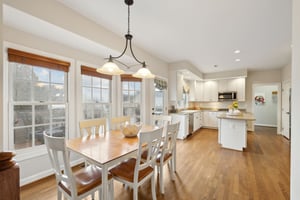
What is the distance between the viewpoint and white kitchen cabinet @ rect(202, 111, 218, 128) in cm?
609

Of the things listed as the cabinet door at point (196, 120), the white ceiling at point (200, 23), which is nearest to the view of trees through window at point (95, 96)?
the white ceiling at point (200, 23)

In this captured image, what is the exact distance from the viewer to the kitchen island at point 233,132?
3512 millimetres

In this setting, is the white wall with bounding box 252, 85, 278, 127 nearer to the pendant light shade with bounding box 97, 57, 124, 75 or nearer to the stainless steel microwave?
the stainless steel microwave

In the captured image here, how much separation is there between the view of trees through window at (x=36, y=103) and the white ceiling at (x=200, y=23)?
0.74 meters

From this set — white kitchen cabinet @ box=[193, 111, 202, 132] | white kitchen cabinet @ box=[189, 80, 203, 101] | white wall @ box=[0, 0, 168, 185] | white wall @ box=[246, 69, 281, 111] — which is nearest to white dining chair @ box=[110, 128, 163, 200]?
white wall @ box=[0, 0, 168, 185]

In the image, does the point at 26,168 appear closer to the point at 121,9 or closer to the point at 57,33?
the point at 57,33

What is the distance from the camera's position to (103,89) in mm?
3238

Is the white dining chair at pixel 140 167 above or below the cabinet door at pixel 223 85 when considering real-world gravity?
below

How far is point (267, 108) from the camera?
6.96m

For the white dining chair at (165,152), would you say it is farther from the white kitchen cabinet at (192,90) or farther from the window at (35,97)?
the white kitchen cabinet at (192,90)

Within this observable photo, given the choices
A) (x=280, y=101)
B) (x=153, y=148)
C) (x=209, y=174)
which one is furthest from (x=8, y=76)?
(x=280, y=101)

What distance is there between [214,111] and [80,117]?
5485 mm

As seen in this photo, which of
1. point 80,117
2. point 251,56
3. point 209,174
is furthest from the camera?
point 251,56

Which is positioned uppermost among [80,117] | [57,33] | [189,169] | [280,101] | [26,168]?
[57,33]
